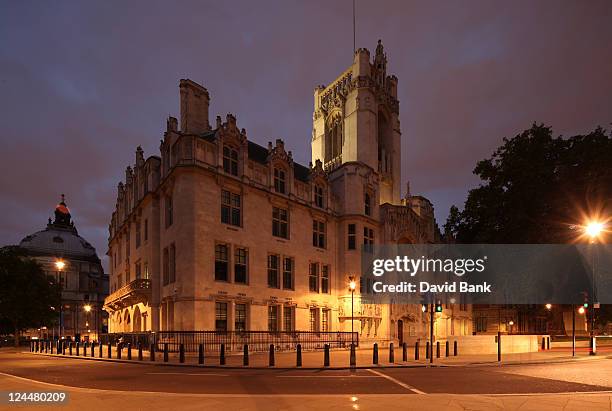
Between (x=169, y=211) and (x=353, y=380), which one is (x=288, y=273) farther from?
(x=353, y=380)

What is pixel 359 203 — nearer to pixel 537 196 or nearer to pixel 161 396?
pixel 537 196

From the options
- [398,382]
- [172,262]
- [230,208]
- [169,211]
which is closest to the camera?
[398,382]

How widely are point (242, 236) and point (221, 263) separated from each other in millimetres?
2563

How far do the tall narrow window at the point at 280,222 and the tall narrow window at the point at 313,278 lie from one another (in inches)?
157

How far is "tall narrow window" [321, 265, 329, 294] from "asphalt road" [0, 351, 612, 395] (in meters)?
20.6

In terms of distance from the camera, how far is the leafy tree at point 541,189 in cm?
3338

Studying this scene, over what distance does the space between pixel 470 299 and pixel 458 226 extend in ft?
48.3

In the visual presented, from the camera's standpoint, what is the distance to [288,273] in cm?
3778

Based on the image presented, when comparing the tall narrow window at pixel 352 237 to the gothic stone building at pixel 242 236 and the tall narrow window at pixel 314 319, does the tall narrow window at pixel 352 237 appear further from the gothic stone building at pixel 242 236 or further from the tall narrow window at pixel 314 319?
the tall narrow window at pixel 314 319

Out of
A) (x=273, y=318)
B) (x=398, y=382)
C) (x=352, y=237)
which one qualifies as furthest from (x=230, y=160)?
(x=398, y=382)

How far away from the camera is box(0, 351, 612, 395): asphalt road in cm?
1372

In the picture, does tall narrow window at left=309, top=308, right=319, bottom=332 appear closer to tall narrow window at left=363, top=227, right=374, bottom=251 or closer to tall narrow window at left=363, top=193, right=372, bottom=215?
tall narrow window at left=363, top=227, right=374, bottom=251

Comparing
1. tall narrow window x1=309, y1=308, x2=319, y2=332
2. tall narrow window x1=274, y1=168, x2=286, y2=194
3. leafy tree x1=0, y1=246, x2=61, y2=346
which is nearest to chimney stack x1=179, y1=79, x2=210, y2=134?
tall narrow window x1=274, y1=168, x2=286, y2=194

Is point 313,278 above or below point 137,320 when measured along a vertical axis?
above
